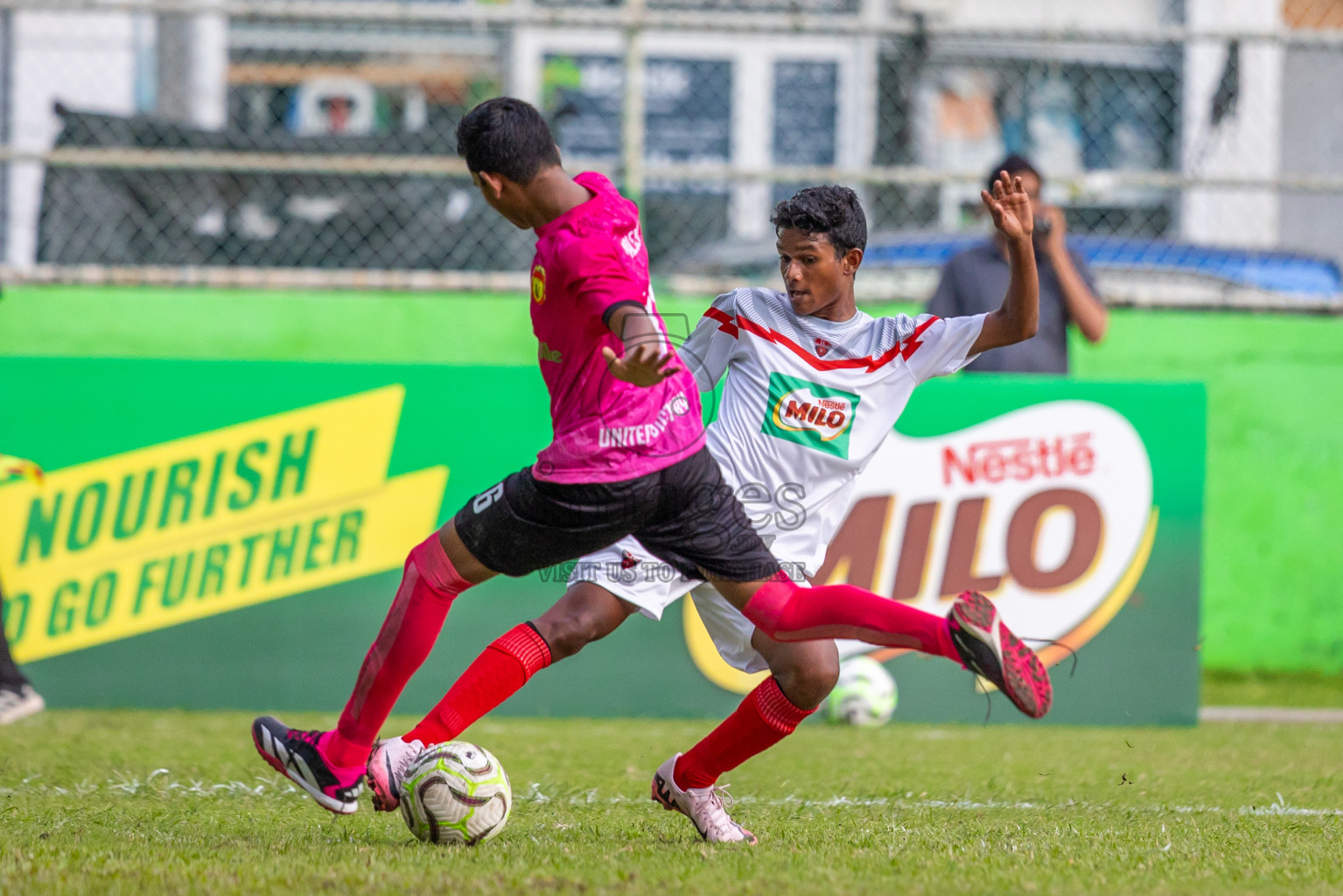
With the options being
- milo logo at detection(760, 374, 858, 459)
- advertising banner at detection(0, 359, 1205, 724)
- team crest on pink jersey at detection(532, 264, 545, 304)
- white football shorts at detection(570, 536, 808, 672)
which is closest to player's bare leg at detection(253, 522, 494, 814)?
white football shorts at detection(570, 536, 808, 672)

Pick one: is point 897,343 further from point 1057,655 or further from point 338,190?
point 338,190

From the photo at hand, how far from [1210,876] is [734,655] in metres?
1.36

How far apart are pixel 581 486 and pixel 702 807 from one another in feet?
3.02

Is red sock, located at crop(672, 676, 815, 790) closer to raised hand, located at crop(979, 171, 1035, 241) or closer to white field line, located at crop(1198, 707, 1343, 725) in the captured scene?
raised hand, located at crop(979, 171, 1035, 241)

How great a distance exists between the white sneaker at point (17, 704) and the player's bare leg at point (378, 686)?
2.58 meters

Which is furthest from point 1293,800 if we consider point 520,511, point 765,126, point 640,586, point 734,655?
point 765,126

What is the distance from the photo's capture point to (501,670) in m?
3.77

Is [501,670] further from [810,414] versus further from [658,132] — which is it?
[658,132]

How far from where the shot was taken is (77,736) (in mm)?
5410

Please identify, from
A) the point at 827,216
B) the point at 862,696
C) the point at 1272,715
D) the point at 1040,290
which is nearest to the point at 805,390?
the point at 827,216

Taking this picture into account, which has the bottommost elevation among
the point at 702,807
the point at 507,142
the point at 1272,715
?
the point at 1272,715

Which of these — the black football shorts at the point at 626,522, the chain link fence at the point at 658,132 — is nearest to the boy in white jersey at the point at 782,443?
the black football shorts at the point at 626,522

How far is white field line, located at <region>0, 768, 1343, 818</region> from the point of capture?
13.8 ft

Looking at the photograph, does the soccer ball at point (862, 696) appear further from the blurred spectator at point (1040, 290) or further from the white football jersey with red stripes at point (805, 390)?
the white football jersey with red stripes at point (805, 390)
